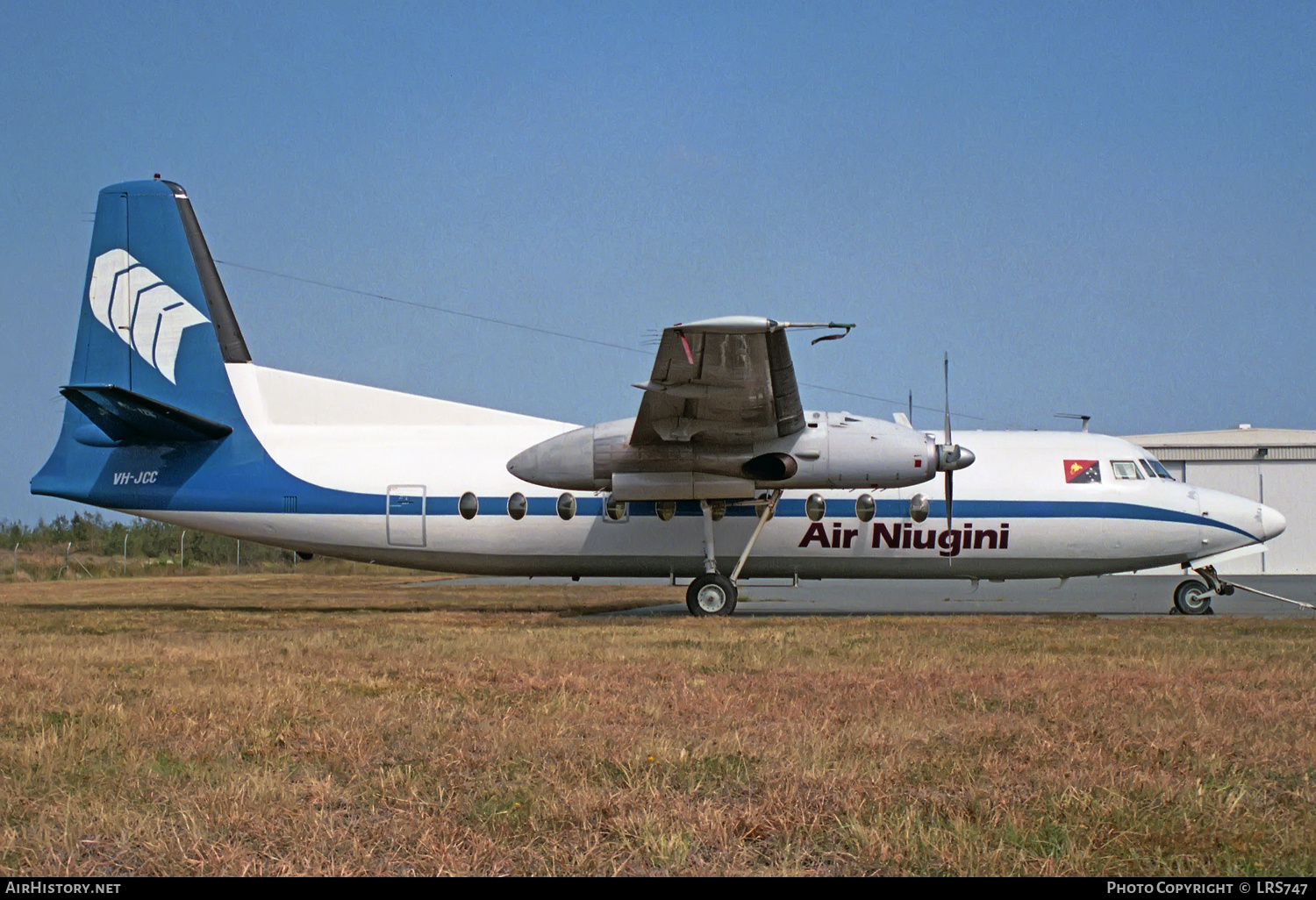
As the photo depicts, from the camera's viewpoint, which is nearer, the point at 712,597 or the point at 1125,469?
the point at 712,597

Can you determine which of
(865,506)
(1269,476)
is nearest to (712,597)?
(865,506)

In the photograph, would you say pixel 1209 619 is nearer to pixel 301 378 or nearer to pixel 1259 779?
pixel 1259 779

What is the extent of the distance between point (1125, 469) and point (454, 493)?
38.0 feet

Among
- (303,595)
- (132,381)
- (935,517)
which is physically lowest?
(303,595)

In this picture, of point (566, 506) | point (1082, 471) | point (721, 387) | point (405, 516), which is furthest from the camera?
point (1082, 471)

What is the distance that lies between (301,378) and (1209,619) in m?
15.2

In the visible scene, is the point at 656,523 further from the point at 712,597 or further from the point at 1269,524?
the point at 1269,524

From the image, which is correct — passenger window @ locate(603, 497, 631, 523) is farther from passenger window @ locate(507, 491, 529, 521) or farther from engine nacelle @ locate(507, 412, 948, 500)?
passenger window @ locate(507, 491, 529, 521)

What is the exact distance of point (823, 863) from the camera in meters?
4.10

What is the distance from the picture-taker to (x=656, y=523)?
59.8 ft

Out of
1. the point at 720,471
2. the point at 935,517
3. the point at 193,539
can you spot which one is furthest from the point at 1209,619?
the point at 193,539

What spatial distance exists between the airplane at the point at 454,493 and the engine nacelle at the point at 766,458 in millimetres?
465

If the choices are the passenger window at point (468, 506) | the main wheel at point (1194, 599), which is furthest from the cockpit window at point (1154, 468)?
the passenger window at point (468, 506)

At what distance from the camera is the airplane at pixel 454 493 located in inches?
702
